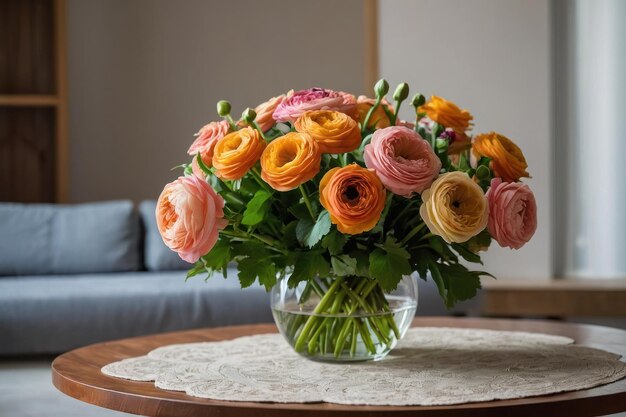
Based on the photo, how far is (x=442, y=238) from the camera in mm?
1497

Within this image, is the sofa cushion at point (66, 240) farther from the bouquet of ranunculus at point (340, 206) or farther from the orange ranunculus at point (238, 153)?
the orange ranunculus at point (238, 153)

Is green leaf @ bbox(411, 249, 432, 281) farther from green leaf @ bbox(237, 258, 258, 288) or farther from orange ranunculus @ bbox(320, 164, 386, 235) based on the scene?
green leaf @ bbox(237, 258, 258, 288)

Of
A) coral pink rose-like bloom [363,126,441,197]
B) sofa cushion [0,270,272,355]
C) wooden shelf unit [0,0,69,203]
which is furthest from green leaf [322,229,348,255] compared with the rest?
wooden shelf unit [0,0,69,203]

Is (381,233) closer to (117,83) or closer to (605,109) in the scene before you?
(605,109)

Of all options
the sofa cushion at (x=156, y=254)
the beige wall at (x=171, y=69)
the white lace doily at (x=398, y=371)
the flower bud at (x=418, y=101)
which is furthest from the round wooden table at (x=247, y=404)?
the beige wall at (x=171, y=69)

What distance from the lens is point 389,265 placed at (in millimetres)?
1438

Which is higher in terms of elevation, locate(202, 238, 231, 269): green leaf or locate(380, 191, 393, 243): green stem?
locate(380, 191, 393, 243): green stem

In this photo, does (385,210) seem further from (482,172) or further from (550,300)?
(550,300)

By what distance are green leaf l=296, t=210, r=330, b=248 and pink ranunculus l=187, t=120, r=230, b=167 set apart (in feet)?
0.65

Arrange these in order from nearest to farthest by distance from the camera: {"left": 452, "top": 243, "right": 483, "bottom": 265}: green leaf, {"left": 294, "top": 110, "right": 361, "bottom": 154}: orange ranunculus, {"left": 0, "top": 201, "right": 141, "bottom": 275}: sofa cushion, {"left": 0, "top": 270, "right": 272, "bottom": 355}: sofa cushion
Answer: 1. {"left": 294, "top": 110, "right": 361, "bottom": 154}: orange ranunculus
2. {"left": 452, "top": 243, "right": 483, "bottom": 265}: green leaf
3. {"left": 0, "top": 270, "right": 272, "bottom": 355}: sofa cushion
4. {"left": 0, "top": 201, "right": 141, "bottom": 275}: sofa cushion

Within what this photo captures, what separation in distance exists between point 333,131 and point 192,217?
244 mm

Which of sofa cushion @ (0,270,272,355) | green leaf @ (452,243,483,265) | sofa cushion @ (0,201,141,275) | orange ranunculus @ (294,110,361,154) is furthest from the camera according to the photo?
sofa cushion @ (0,201,141,275)

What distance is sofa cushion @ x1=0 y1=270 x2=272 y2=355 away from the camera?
12.0 ft

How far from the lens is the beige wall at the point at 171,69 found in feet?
17.1
